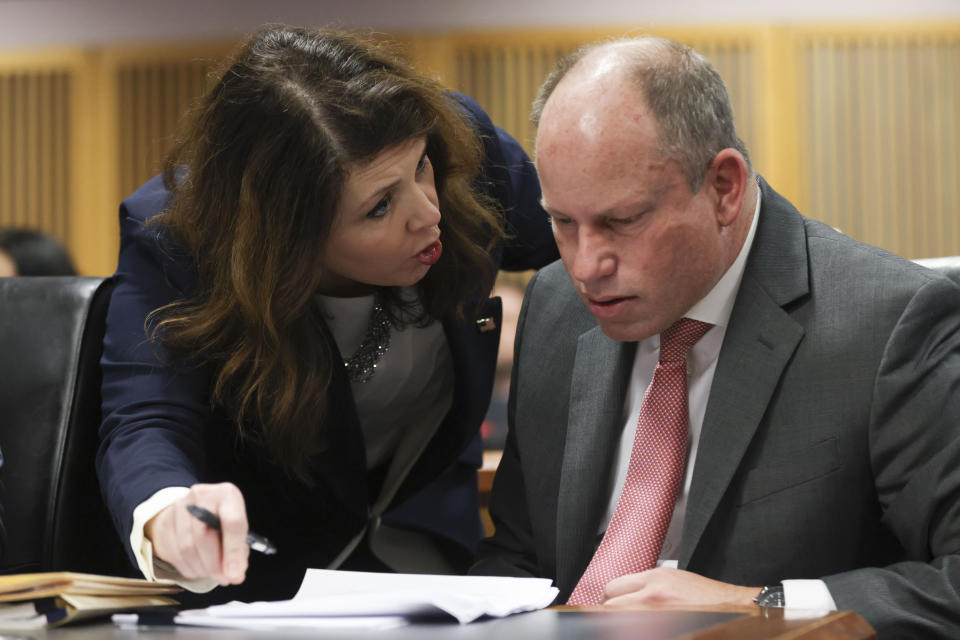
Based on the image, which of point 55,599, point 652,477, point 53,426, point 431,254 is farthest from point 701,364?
point 53,426

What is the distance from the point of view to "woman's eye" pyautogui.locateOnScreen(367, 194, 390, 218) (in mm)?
1607

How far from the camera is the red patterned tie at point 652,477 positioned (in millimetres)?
1436

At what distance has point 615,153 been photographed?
1.35 meters

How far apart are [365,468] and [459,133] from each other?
54 centimetres

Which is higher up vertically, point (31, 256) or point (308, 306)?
point (308, 306)

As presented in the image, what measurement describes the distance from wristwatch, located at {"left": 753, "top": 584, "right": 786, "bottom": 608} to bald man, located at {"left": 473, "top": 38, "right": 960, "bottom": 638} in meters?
0.01

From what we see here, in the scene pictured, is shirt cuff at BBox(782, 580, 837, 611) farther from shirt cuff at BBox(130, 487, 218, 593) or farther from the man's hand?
shirt cuff at BBox(130, 487, 218, 593)

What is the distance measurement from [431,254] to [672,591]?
66 centimetres

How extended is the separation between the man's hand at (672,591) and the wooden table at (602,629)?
117mm

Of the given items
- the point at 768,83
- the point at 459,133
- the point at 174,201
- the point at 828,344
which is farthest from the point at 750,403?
the point at 768,83

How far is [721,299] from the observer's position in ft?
4.85

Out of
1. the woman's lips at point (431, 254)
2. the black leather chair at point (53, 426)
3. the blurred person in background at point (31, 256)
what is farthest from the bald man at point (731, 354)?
the blurred person in background at point (31, 256)

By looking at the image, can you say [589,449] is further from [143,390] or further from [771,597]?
[143,390]

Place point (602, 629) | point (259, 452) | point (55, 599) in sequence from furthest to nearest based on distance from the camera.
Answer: point (259, 452)
point (55, 599)
point (602, 629)
